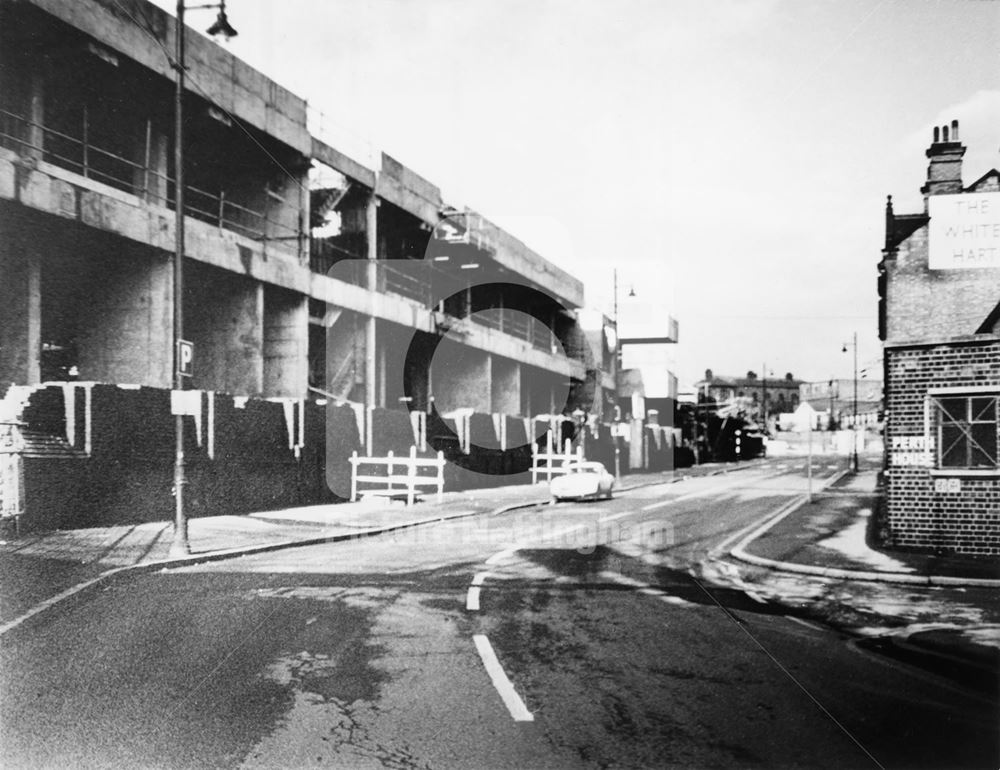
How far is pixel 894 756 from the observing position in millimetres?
5043

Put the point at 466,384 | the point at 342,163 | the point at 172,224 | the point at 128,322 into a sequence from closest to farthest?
the point at 128,322
the point at 172,224
the point at 342,163
the point at 466,384

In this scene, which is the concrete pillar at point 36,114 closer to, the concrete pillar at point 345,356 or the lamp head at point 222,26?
the lamp head at point 222,26

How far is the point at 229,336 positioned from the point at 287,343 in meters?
2.18

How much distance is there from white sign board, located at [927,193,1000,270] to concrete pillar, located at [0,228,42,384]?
51.3ft

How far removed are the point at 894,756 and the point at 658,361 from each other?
7355 cm

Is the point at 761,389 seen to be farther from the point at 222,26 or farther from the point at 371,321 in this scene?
the point at 222,26

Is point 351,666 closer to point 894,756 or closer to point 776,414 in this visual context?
point 894,756

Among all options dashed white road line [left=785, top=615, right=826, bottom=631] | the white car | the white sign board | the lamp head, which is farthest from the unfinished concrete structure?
the white sign board

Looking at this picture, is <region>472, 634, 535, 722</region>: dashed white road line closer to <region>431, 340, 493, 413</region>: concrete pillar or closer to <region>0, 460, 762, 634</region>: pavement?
<region>0, 460, 762, 634</region>: pavement

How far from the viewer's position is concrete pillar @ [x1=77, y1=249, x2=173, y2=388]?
18922 millimetres

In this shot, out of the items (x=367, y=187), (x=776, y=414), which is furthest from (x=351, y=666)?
(x=776, y=414)

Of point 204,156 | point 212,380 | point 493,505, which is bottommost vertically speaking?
point 493,505

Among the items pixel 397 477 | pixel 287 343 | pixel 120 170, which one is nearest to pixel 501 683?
pixel 397 477

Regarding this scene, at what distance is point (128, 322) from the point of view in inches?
758
